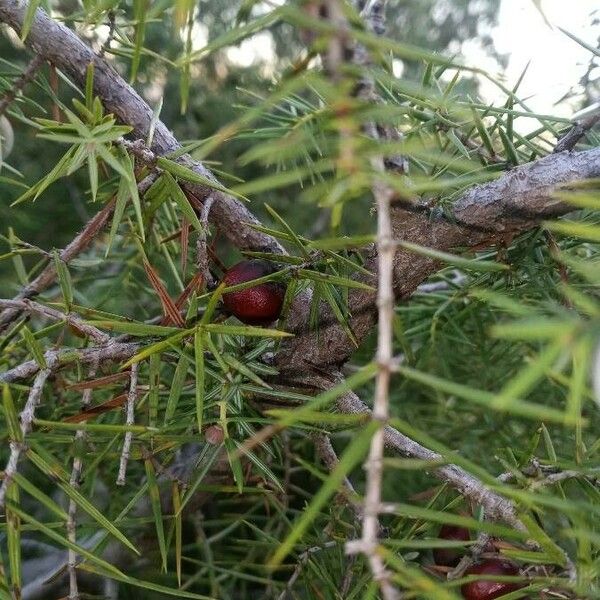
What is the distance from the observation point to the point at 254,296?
34 cm

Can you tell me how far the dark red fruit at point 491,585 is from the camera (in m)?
0.29

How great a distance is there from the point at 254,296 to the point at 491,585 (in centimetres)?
15

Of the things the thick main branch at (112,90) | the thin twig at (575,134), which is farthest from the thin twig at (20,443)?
the thin twig at (575,134)

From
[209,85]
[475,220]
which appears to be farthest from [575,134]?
[209,85]

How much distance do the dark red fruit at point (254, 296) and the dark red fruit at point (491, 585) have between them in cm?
14

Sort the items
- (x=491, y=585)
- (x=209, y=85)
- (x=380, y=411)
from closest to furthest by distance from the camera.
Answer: (x=380, y=411) < (x=491, y=585) < (x=209, y=85)

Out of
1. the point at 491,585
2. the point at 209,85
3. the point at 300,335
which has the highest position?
the point at 209,85

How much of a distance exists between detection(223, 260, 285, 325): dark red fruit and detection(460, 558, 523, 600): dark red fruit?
0.45ft

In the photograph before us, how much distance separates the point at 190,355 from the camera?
0.33m

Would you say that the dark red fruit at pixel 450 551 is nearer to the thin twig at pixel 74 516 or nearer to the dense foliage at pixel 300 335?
the dense foliage at pixel 300 335

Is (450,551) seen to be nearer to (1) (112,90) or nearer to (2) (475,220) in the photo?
(2) (475,220)

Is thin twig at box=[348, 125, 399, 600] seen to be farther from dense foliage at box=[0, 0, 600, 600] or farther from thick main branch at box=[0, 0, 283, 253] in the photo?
thick main branch at box=[0, 0, 283, 253]

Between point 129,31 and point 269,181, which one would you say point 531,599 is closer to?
point 269,181

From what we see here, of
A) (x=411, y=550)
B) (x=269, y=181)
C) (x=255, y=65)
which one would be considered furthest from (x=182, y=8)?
(x=255, y=65)
